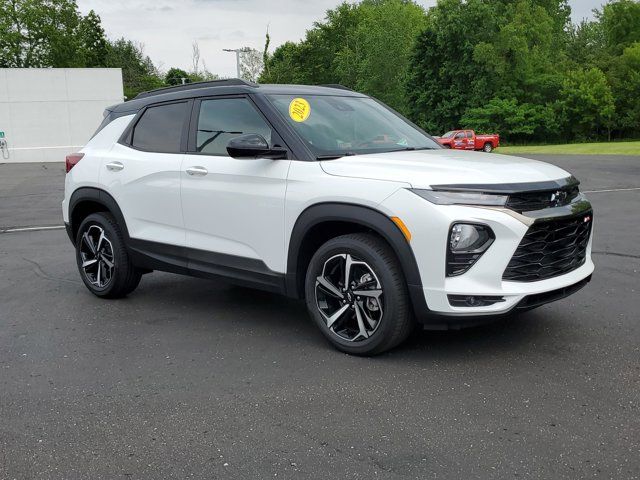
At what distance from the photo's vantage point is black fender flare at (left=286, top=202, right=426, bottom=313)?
389cm

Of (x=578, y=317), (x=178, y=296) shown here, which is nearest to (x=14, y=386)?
(x=178, y=296)

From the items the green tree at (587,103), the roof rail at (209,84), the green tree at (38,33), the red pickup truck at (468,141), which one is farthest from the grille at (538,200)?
the green tree at (38,33)

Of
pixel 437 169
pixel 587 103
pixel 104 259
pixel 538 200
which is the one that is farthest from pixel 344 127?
pixel 587 103

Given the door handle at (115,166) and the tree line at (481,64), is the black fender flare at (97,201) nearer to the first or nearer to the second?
the door handle at (115,166)

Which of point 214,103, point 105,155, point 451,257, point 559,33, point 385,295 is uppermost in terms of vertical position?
point 559,33

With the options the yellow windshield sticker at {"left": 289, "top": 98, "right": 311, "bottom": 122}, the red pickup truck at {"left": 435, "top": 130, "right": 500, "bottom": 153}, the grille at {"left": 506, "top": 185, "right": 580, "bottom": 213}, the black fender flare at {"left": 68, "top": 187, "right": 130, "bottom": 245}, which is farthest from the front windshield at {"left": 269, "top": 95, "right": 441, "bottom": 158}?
the red pickup truck at {"left": 435, "top": 130, "right": 500, "bottom": 153}

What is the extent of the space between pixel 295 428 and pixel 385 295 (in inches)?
41.8

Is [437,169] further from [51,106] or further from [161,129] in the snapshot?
[51,106]

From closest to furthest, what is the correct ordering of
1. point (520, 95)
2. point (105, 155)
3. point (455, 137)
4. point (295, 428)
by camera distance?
point (295, 428) → point (105, 155) → point (455, 137) → point (520, 95)

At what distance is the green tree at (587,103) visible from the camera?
58812 mm

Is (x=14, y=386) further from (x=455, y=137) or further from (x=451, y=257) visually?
(x=455, y=137)

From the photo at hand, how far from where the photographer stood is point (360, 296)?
4.21 metres

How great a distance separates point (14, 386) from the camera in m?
4.00

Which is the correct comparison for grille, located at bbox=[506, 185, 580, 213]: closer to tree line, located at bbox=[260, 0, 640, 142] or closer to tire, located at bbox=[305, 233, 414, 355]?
tire, located at bbox=[305, 233, 414, 355]
